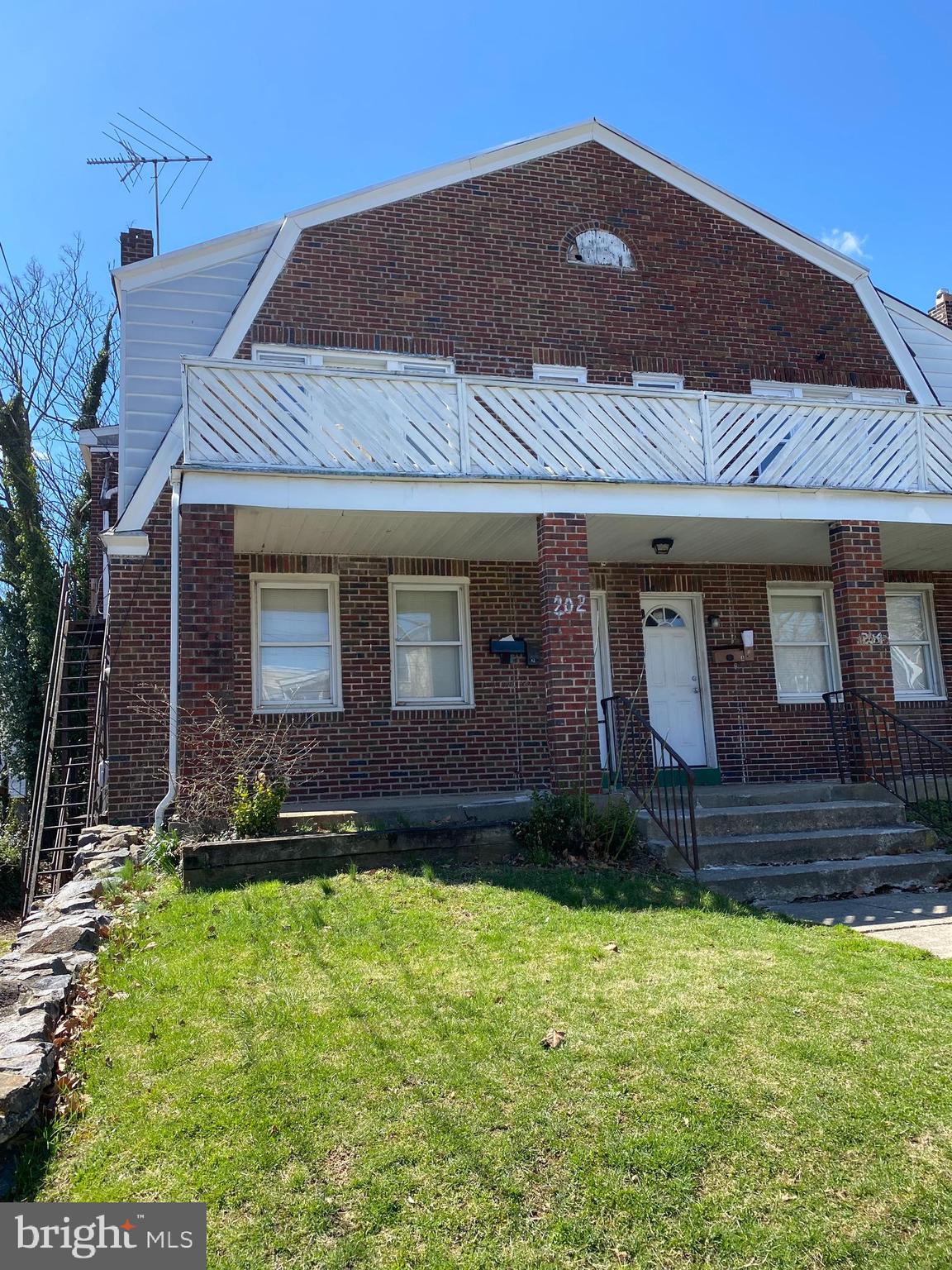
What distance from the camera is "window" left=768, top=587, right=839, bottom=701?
520 inches

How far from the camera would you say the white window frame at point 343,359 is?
11.5 metres

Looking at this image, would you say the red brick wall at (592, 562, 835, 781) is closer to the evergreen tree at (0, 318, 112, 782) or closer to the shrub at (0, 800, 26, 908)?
the evergreen tree at (0, 318, 112, 782)

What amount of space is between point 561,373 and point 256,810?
730 cm

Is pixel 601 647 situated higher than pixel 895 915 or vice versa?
pixel 601 647

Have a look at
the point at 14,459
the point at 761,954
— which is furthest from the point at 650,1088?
the point at 14,459

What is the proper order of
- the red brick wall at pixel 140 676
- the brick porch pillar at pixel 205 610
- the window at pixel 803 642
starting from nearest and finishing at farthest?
the brick porch pillar at pixel 205 610 < the red brick wall at pixel 140 676 < the window at pixel 803 642

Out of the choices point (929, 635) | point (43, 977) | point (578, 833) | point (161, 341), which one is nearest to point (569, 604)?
point (578, 833)

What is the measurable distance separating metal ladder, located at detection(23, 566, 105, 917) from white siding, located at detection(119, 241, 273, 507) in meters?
2.26

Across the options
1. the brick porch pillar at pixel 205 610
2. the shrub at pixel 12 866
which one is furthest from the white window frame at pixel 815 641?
the shrub at pixel 12 866

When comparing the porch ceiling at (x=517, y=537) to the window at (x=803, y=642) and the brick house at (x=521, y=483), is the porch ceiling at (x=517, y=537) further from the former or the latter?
the window at (x=803, y=642)

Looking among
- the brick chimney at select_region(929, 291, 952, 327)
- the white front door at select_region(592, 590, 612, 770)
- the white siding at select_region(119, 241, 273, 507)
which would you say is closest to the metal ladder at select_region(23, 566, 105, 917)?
the white siding at select_region(119, 241, 273, 507)

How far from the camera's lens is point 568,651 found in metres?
9.66

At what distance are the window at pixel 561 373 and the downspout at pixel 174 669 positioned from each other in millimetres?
5249

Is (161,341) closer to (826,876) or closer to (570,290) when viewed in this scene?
(570,290)
